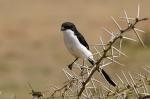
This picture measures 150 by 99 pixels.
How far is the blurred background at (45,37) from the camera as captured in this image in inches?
623

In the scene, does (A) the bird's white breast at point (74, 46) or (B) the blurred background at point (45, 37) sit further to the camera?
(B) the blurred background at point (45, 37)

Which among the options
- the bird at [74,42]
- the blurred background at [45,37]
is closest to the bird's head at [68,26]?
the bird at [74,42]

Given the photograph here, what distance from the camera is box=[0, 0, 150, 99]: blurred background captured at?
15.8 metres

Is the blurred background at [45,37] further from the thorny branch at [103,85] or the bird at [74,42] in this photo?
the thorny branch at [103,85]

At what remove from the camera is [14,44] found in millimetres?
20312

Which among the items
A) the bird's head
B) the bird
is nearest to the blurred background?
the bird

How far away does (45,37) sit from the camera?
70.0 feet

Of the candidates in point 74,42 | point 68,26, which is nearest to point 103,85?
point 68,26

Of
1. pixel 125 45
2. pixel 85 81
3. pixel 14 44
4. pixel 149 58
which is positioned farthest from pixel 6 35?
pixel 85 81

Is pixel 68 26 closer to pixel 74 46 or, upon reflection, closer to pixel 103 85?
pixel 74 46

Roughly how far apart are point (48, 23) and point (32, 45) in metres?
3.42

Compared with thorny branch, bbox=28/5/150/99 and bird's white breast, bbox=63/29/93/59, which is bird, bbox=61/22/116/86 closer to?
bird's white breast, bbox=63/29/93/59

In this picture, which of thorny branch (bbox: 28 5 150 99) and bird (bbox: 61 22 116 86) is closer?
thorny branch (bbox: 28 5 150 99)

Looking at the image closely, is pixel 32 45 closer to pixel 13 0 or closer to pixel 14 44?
pixel 14 44
